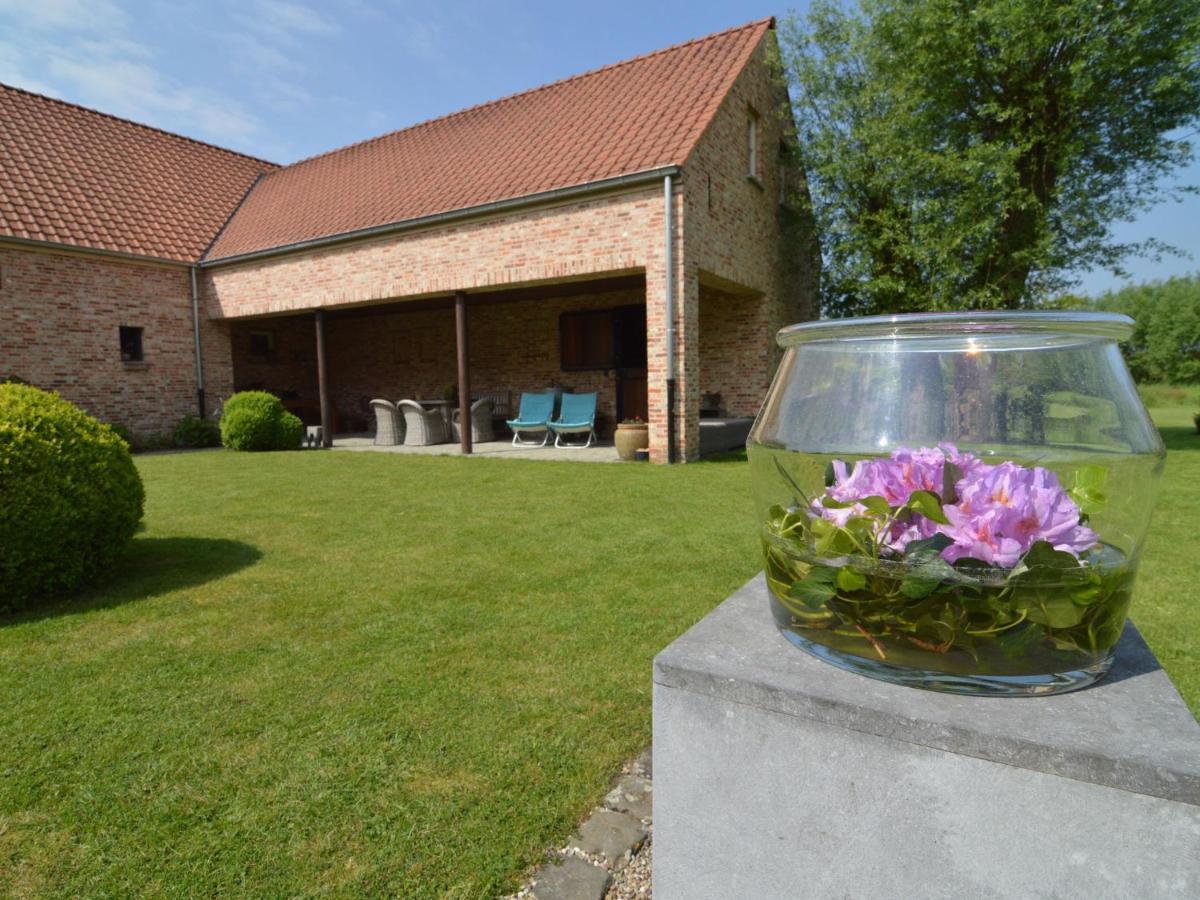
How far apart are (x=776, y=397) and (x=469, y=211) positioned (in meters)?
9.93

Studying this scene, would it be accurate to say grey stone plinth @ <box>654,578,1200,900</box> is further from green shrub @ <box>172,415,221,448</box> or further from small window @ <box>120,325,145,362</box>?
small window @ <box>120,325,145,362</box>

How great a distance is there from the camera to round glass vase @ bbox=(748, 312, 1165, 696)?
86 centimetres

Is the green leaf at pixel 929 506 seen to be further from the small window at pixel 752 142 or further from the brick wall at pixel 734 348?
the small window at pixel 752 142

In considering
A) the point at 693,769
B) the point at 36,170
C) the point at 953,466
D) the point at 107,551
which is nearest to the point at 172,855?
the point at 693,769

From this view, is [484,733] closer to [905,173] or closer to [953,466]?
[953,466]

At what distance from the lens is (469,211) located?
10148 mm

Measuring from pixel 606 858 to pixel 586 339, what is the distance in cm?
1225

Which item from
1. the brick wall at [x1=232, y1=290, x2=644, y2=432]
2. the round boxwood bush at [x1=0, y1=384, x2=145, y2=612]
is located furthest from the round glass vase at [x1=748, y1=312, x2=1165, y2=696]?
the brick wall at [x1=232, y1=290, x2=644, y2=432]

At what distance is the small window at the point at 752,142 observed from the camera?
36.7 feet

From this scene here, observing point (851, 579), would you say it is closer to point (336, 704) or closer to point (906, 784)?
point (906, 784)

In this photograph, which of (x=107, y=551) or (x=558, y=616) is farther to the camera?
(x=107, y=551)

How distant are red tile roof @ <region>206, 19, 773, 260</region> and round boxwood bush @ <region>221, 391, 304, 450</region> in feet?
10.3

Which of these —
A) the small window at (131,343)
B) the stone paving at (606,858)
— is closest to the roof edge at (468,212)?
the small window at (131,343)

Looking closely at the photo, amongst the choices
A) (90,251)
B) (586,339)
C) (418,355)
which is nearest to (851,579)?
(586,339)
